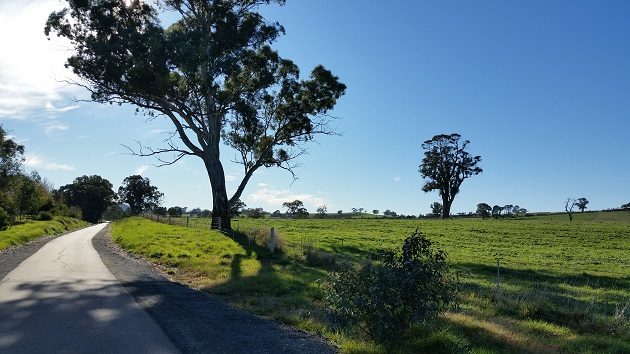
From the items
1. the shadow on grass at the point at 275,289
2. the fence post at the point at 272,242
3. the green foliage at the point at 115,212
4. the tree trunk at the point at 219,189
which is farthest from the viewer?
the green foliage at the point at 115,212

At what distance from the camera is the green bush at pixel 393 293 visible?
666 cm

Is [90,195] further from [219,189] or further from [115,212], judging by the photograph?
[219,189]

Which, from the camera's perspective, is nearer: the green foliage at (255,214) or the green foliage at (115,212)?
the green foliage at (255,214)

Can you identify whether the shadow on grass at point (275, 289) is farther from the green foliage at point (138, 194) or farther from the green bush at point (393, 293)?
the green foliage at point (138, 194)

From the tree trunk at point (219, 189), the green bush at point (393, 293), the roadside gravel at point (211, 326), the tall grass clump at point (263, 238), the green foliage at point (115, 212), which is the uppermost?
the green foliage at point (115, 212)

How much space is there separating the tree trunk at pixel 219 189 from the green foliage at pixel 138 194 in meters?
108

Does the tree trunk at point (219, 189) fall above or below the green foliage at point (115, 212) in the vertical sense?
below

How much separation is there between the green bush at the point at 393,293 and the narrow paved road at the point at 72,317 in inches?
95.2

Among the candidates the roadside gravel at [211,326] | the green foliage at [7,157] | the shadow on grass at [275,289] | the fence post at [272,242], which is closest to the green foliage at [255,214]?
the green foliage at [7,157]

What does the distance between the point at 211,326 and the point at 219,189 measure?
889 inches

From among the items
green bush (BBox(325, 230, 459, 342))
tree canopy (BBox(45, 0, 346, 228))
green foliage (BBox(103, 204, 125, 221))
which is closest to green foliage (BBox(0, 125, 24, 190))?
tree canopy (BBox(45, 0, 346, 228))

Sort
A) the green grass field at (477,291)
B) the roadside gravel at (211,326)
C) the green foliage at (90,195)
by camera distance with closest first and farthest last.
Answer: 1. the roadside gravel at (211,326)
2. the green grass field at (477,291)
3. the green foliage at (90,195)

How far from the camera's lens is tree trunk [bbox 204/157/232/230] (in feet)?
99.0

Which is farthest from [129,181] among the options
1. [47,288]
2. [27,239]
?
[47,288]
